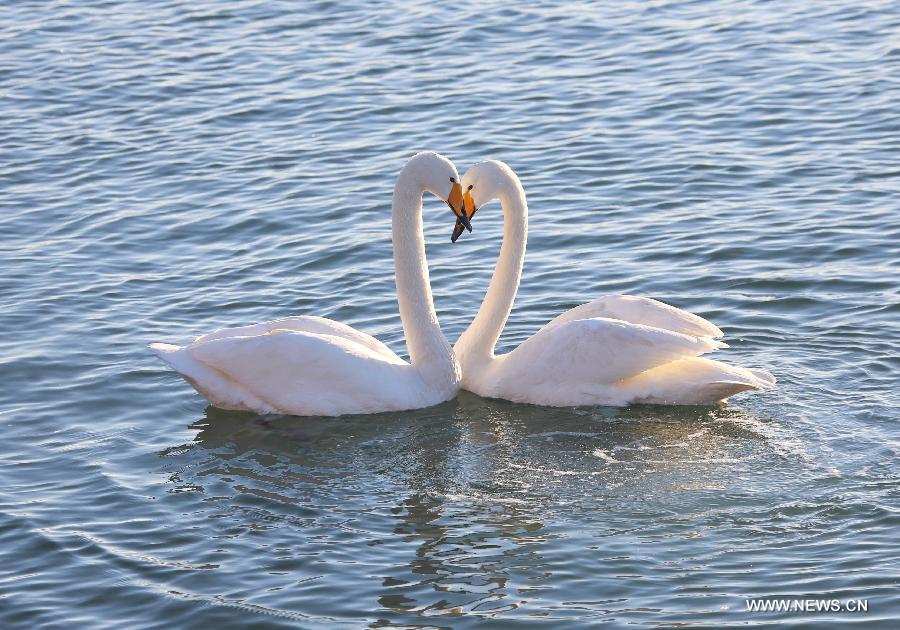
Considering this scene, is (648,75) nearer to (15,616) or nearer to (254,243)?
(254,243)

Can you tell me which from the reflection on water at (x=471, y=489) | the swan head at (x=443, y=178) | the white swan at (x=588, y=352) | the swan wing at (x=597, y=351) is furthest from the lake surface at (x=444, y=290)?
the swan head at (x=443, y=178)

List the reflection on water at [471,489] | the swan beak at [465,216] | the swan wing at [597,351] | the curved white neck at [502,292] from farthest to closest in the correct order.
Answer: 1. the curved white neck at [502,292]
2. the swan beak at [465,216]
3. the swan wing at [597,351]
4. the reflection on water at [471,489]

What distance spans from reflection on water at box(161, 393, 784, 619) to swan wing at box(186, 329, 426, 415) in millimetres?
133

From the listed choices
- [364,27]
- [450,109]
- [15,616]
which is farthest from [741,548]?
[364,27]

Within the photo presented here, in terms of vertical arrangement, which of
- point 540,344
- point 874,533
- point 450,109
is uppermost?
point 450,109

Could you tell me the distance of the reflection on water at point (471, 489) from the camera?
820cm

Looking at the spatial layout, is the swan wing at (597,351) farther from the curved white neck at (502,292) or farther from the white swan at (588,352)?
the curved white neck at (502,292)

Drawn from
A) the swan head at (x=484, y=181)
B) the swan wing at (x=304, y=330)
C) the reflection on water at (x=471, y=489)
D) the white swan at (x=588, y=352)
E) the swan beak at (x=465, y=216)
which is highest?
the swan head at (x=484, y=181)

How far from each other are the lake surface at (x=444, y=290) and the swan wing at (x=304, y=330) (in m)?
0.64

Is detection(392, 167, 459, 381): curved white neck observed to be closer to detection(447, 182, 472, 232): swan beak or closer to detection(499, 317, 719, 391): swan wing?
detection(447, 182, 472, 232): swan beak

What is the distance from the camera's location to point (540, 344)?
410 inches

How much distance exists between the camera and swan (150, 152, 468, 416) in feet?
34.0

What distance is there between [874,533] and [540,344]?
291cm

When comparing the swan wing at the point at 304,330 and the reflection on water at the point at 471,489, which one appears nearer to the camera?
the reflection on water at the point at 471,489
